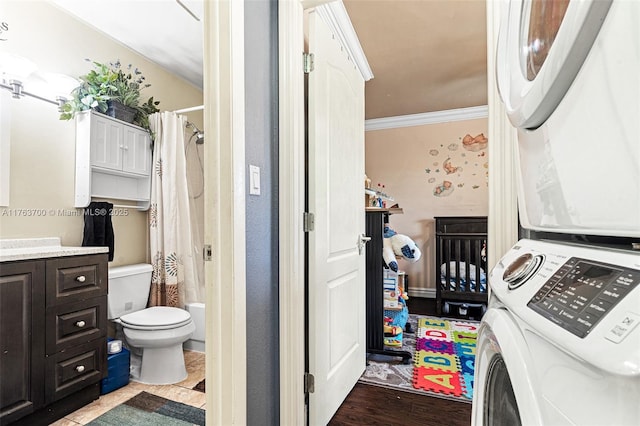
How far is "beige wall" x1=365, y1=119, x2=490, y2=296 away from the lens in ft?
14.3

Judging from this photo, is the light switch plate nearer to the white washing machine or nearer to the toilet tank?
the white washing machine

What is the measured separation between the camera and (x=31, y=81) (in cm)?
204

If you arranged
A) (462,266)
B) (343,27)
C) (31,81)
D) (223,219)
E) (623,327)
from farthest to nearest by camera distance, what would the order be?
1. (462,266)
2. (343,27)
3. (31,81)
4. (223,219)
5. (623,327)

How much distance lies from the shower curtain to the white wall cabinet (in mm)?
96

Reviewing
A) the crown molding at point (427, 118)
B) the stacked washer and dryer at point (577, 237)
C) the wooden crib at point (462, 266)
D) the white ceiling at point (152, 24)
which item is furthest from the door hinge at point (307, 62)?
the crown molding at point (427, 118)

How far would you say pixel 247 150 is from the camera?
4.12 ft

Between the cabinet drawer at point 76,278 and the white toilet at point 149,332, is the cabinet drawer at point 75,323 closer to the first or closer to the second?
the cabinet drawer at point 76,278

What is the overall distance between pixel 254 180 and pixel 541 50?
963 millimetres

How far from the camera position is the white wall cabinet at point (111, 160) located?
2.27 m

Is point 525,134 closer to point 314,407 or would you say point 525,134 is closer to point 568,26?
point 568,26

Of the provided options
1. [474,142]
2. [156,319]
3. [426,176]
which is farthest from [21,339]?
[474,142]

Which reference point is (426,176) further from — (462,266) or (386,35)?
(386,35)

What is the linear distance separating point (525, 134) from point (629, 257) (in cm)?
42

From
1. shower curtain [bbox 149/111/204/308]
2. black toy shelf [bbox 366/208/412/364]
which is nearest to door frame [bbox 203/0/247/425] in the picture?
black toy shelf [bbox 366/208/412/364]
